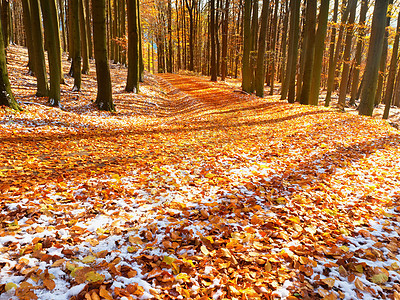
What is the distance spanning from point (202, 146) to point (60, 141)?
4063 mm

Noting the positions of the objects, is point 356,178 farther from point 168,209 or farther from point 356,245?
point 168,209

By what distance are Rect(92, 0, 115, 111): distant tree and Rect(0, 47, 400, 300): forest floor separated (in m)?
3.30

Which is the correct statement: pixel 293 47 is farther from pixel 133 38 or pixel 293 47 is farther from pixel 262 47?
pixel 133 38

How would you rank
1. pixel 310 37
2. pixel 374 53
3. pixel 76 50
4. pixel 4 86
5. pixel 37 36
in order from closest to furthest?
1. pixel 4 86
2. pixel 37 36
3. pixel 374 53
4. pixel 76 50
5. pixel 310 37

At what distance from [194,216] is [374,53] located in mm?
12026

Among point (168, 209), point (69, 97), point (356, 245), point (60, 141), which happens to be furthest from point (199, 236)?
point (69, 97)

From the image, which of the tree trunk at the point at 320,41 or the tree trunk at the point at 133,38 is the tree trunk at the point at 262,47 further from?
the tree trunk at the point at 133,38

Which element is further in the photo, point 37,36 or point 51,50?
point 51,50

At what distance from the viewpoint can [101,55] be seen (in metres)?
9.99

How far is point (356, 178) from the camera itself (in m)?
5.11

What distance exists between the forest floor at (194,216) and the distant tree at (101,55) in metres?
3.30

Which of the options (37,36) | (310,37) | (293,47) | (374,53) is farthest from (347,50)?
(37,36)

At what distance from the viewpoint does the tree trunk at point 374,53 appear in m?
10.2

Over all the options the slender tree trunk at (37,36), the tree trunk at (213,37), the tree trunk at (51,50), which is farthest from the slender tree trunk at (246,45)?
the slender tree trunk at (37,36)
